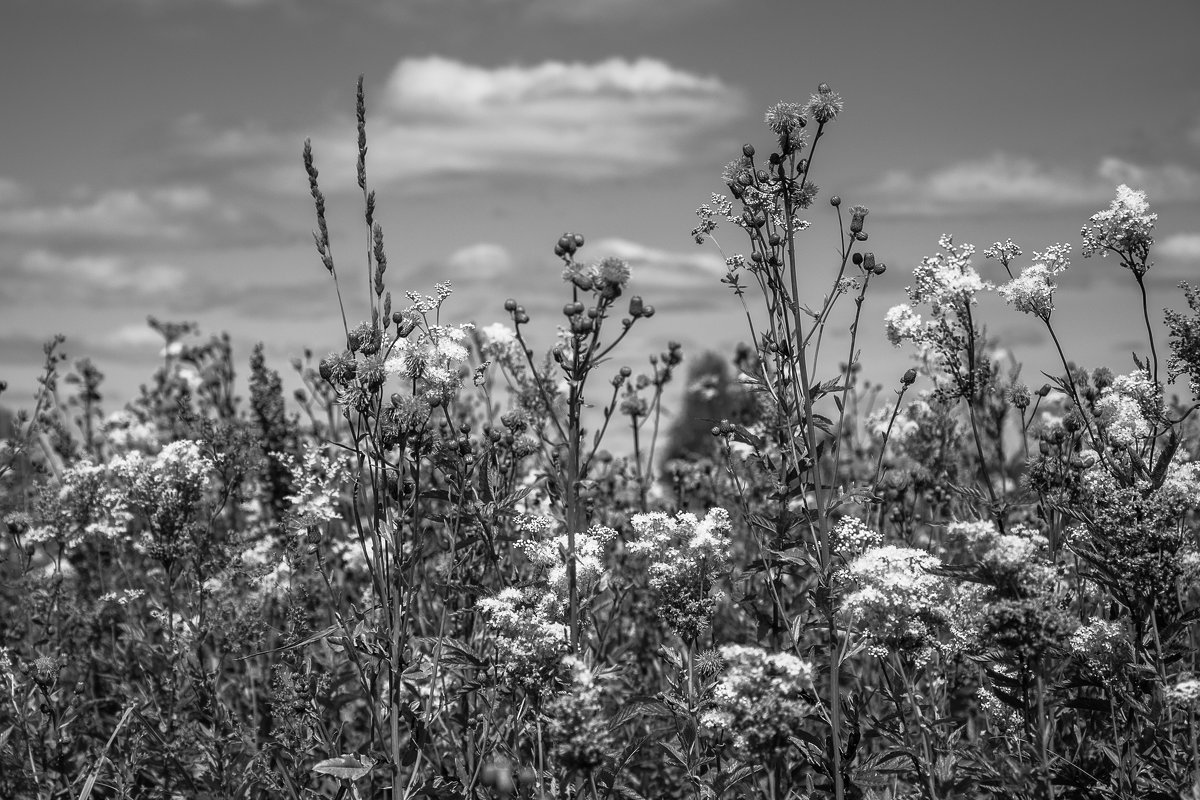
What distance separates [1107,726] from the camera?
5.00 meters

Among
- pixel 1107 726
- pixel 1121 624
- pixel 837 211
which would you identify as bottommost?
pixel 1107 726

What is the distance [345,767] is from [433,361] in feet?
6.17

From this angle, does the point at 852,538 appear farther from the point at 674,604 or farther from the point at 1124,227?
the point at 1124,227

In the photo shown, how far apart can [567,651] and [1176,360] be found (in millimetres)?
3399

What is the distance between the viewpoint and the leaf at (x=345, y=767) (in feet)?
14.6

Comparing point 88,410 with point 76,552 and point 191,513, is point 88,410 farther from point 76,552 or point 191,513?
point 191,513

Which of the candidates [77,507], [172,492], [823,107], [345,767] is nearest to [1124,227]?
[823,107]

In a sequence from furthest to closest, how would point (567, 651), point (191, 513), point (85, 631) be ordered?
point (85, 631)
point (191, 513)
point (567, 651)

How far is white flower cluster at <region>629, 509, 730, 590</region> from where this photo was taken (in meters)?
4.77

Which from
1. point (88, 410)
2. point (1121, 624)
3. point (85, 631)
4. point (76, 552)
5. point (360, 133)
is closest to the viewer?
point (360, 133)

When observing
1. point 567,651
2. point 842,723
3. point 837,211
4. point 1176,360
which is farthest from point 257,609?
point 1176,360

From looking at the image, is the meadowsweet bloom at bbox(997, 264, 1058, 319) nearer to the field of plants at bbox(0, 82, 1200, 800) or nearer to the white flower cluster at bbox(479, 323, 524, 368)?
the field of plants at bbox(0, 82, 1200, 800)

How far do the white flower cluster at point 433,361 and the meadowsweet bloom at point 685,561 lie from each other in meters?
1.12

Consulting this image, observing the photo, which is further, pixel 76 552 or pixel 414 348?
pixel 76 552
